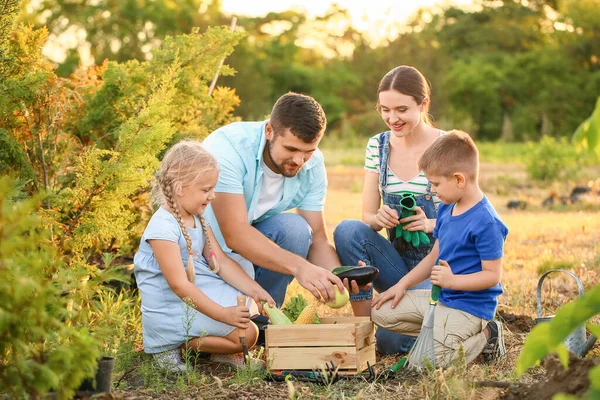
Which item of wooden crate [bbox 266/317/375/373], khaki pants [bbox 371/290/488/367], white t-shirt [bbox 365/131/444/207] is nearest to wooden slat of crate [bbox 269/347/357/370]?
wooden crate [bbox 266/317/375/373]

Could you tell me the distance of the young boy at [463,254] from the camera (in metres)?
3.95

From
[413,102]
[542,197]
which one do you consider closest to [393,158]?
[413,102]

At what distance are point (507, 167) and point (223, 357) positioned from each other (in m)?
16.0

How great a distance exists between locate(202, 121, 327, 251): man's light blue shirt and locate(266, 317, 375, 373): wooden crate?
857mm

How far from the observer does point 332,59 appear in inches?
1628

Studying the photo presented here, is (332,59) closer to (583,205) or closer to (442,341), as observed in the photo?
(583,205)

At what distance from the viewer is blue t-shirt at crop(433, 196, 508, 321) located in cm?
395

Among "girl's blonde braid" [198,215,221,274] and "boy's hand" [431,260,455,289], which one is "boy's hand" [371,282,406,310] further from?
"girl's blonde braid" [198,215,221,274]

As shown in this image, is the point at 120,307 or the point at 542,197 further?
the point at 542,197

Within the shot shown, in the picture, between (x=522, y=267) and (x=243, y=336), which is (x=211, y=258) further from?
(x=522, y=267)

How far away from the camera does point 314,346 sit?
392 cm

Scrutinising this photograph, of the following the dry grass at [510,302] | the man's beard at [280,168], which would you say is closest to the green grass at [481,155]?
the dry grass at [510,302]

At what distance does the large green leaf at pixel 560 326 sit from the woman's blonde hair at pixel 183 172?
241cm

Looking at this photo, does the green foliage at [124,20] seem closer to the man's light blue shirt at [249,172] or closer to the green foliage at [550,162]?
the green foliage at [550,162]
